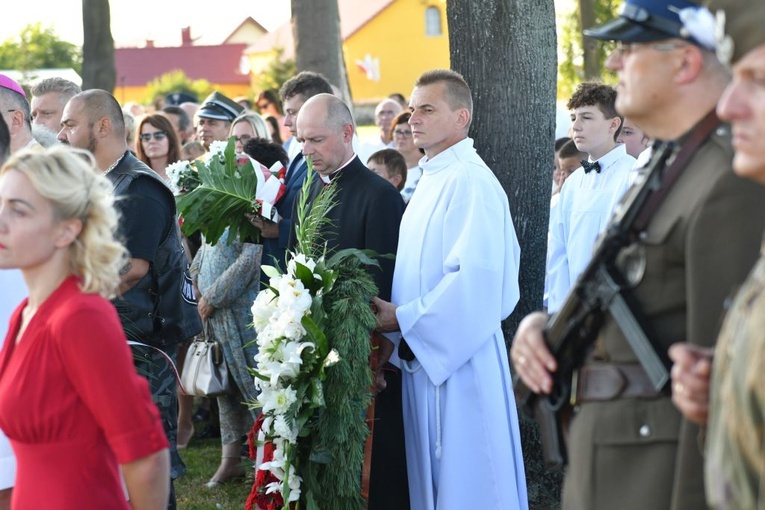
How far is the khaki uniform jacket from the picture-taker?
9.13 feet

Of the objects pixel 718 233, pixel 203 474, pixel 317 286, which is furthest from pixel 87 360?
pixel 203 474

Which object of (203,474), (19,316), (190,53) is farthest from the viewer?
(190,53)

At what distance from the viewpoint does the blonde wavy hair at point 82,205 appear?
3178 millimetres

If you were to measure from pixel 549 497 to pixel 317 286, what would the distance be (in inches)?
87.7

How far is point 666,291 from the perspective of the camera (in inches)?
116

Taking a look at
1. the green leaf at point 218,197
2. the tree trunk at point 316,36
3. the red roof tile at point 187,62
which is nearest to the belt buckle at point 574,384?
the green leaf at point 218,197

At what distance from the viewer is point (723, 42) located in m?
2.55

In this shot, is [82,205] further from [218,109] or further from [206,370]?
[218,109]

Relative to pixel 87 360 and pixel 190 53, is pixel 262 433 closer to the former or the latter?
pixel 87 360

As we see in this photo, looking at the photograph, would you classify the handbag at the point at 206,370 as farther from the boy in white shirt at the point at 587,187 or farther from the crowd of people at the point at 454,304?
the boy in white shirt at the point at 587,187

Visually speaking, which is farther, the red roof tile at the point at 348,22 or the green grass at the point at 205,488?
the red roof tile at the point at 348,22

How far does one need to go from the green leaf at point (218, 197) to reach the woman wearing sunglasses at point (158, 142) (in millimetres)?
2015

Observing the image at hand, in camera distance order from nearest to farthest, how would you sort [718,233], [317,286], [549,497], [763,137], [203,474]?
[763,137], [718,233], [317,286], [549,497], [203,474]

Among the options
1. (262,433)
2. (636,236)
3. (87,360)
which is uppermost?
(636,236)
